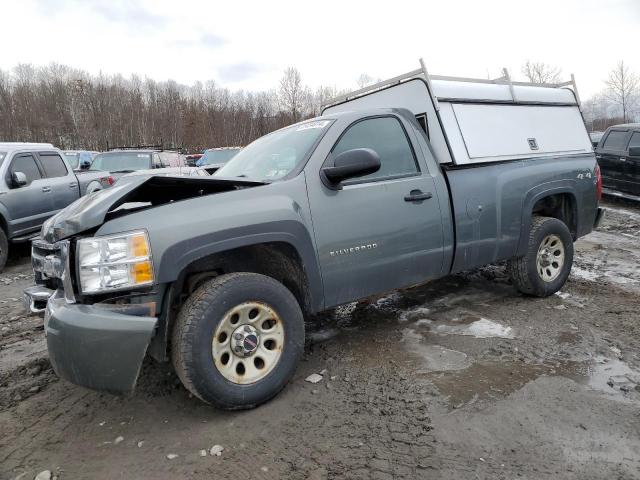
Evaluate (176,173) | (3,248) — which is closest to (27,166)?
(3,248)

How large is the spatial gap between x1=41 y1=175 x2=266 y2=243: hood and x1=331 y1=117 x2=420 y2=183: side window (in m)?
0.91

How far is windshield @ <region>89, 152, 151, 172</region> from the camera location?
1150cm

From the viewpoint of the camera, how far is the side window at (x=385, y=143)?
345 centimetres

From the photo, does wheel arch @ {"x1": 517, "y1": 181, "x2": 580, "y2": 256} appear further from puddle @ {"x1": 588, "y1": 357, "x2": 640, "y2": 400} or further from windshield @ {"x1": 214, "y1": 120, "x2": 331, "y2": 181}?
windshield @ {"x1": 214, "y1": 120, "x2": 331, "y2": 181}

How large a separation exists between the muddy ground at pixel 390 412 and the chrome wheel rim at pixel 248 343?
26 cm

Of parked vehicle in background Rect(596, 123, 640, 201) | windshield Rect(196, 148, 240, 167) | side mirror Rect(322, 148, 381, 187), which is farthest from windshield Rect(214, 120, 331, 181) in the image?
windshield Rect(196, 148, 240, 167)

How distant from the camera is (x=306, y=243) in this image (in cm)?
294

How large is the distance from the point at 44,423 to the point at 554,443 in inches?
116

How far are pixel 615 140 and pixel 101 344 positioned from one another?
1228 centimetres

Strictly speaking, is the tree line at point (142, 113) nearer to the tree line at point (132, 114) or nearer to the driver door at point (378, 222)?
the tree line at point (132, 114)

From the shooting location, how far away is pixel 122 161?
1161cm

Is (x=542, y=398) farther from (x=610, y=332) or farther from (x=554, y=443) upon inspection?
(x=610, y=332)

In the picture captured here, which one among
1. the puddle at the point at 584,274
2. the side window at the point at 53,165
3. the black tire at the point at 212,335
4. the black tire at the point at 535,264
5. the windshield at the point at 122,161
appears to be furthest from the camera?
the windshield at the point at 122,161

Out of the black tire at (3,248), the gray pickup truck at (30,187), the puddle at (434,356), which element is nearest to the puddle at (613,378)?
the puddle at (434,356)
